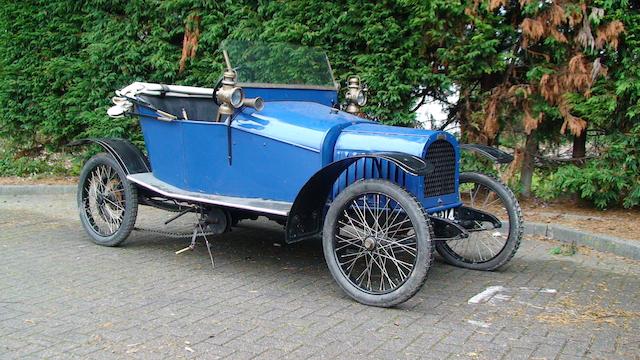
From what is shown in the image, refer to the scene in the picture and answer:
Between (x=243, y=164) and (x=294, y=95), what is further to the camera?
(x=294, y=95)

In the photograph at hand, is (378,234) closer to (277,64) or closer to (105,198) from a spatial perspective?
(277,64)

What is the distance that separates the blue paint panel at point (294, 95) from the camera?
5248mm

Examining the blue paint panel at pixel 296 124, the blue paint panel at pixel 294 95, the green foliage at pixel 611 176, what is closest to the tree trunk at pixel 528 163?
the green foliage at pixel 611 176

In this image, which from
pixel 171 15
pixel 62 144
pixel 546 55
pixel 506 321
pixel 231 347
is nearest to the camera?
pixel 231 347

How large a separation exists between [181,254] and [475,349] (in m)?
3.08

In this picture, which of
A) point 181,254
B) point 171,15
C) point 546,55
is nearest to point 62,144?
point 171,15

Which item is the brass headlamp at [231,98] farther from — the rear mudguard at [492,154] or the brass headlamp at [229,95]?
the rear mudguard at [492,154]

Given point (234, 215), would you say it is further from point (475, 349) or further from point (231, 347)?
point (475, 349)

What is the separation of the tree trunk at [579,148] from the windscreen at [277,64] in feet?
10.7

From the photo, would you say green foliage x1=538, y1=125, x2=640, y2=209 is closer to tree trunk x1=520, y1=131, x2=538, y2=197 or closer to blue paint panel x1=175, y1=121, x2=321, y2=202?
tree trunk x1=520, y1=131, x2=538, y2=197

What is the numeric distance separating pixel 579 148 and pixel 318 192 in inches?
162

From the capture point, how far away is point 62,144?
33.9 feet

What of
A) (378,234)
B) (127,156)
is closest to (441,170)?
(378,234)

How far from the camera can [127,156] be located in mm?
5832
